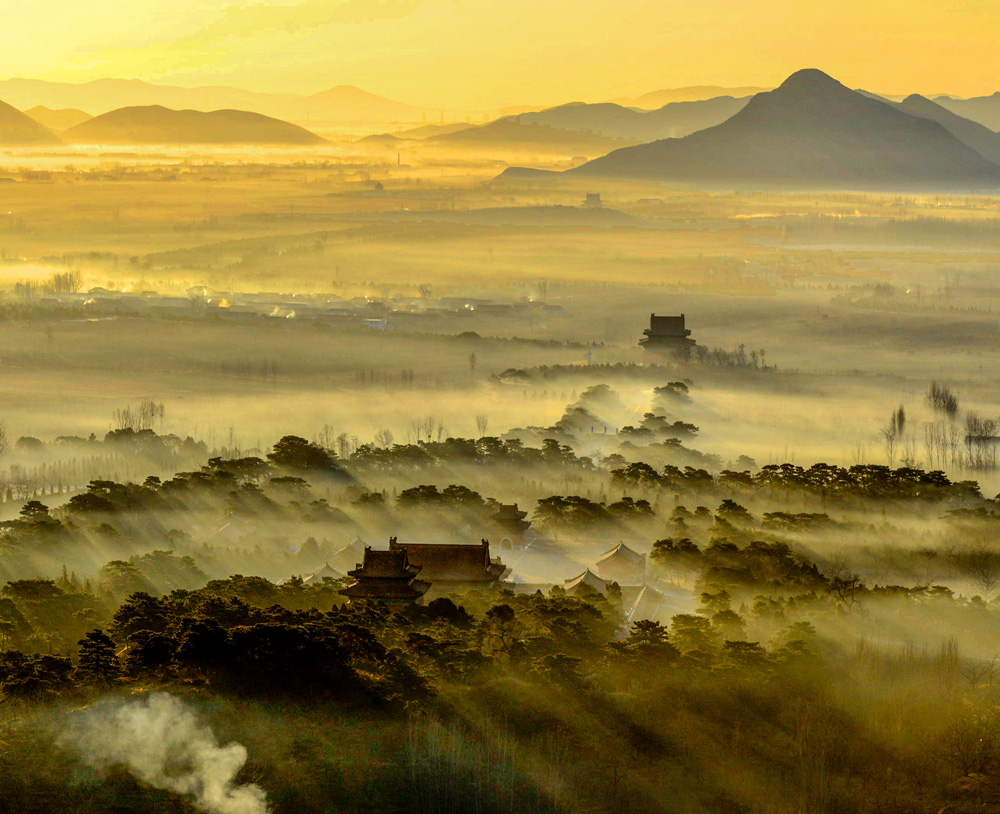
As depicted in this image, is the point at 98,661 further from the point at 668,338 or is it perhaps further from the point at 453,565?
the point at 668,338

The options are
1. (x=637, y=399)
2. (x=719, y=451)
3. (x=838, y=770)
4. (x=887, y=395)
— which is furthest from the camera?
(x=887, y=395)

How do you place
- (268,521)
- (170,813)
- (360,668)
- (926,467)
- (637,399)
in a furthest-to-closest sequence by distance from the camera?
1. (637,399)
2. (926,467)
3. (268,521)
4. (360,668)
5. (170,813)

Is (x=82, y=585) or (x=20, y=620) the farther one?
(x=82, y=585)

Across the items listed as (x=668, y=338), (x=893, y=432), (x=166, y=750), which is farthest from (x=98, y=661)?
(x=668, y=338)

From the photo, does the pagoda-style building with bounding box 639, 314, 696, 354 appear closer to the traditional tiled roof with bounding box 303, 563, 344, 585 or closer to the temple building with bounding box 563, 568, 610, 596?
the temple building with bounding box 563, 568, 610, 596

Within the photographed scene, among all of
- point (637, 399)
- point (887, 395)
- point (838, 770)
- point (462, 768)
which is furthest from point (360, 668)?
point (887, 395)

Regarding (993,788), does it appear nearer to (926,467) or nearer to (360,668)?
(360,668)

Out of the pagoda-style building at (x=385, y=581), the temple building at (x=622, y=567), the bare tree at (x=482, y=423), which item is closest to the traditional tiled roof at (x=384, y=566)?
the pagoda-style building at (x=385, y=581)
